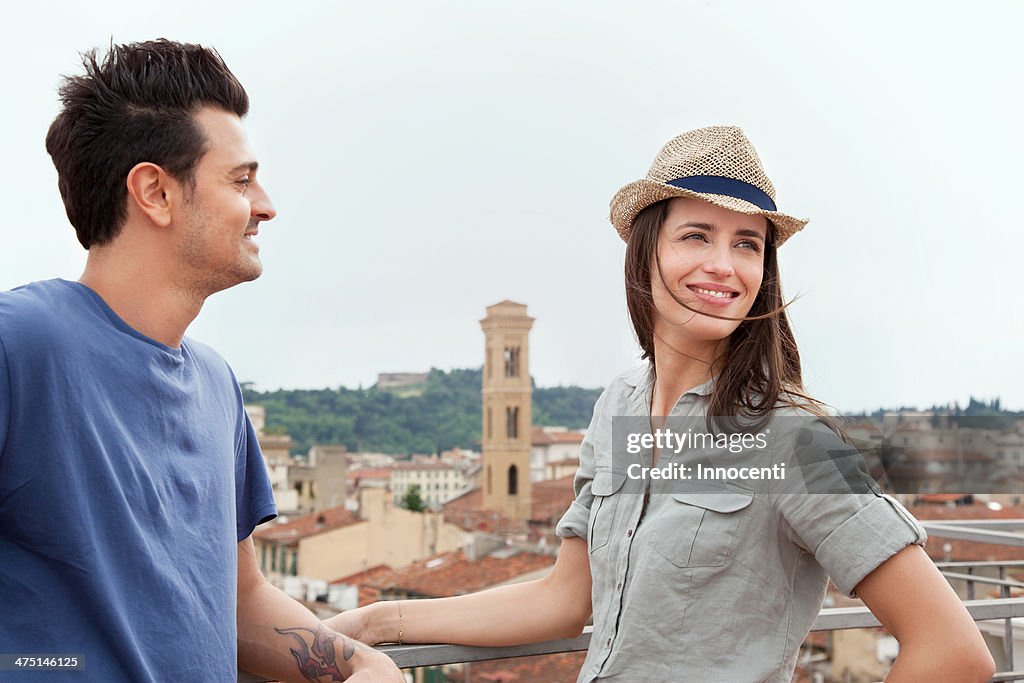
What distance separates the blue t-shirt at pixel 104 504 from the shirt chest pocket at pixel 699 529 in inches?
21.6

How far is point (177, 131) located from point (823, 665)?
19.3m

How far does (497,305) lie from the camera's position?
5903cm

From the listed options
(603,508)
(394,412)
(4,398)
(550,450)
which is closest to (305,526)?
(394,412)

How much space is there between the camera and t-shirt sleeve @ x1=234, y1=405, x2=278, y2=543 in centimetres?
149

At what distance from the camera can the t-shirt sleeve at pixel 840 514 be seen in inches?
47.8

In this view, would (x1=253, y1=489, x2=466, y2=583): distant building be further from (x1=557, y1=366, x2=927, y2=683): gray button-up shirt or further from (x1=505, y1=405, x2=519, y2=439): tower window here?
(x1=557, y1=366, x2=927, y2=683): gray button-up shirt

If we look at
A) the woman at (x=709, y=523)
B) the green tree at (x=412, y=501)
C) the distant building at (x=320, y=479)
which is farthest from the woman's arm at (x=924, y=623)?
the green tree at (x=412, y=501)

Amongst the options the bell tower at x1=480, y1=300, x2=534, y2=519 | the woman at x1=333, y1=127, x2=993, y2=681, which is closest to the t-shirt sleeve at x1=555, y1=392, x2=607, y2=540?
the woman at x1=333, y1=127, x2=993, y2=681

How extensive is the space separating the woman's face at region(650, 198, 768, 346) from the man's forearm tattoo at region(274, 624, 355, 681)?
0.65 metres

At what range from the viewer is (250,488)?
153 centimetres

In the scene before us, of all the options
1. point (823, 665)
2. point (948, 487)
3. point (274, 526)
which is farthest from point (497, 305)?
point (948, 487)

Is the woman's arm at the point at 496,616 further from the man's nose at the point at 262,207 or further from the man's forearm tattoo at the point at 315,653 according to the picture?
the man's nose at the point at 262,207

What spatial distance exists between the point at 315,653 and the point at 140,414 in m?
0.44

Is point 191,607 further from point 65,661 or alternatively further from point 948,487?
point 948,487
